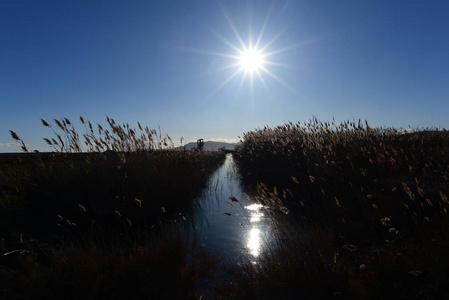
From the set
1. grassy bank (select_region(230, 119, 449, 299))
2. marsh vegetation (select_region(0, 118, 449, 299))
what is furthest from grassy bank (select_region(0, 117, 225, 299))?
grassy bank (select_region(230, 119, 449, 299))

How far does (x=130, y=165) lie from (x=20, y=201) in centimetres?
193

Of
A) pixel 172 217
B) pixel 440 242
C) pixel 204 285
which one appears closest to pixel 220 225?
pixel 172 217

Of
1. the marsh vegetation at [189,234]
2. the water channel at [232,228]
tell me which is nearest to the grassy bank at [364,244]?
the marsh vegetation at [189,234]

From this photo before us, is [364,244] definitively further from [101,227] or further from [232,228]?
[101,227]

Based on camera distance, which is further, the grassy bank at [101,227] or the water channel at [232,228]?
the water channel at [232,228]

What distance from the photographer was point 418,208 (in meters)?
3.65

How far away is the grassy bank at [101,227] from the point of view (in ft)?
7.95

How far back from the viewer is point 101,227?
13.4 ft

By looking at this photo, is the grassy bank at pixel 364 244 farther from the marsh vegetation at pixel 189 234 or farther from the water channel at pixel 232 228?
the water channel at pixel 232 228

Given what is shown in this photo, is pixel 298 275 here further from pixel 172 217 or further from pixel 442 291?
pixel 172 217

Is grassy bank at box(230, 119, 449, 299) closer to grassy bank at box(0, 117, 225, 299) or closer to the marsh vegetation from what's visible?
the marsh vegetation

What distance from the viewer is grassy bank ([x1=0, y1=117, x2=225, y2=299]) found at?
2.42 metres

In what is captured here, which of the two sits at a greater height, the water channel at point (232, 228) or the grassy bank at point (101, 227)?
the grassy bank at point (101, 227)

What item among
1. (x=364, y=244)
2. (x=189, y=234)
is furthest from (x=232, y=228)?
(x=364, y=244)
